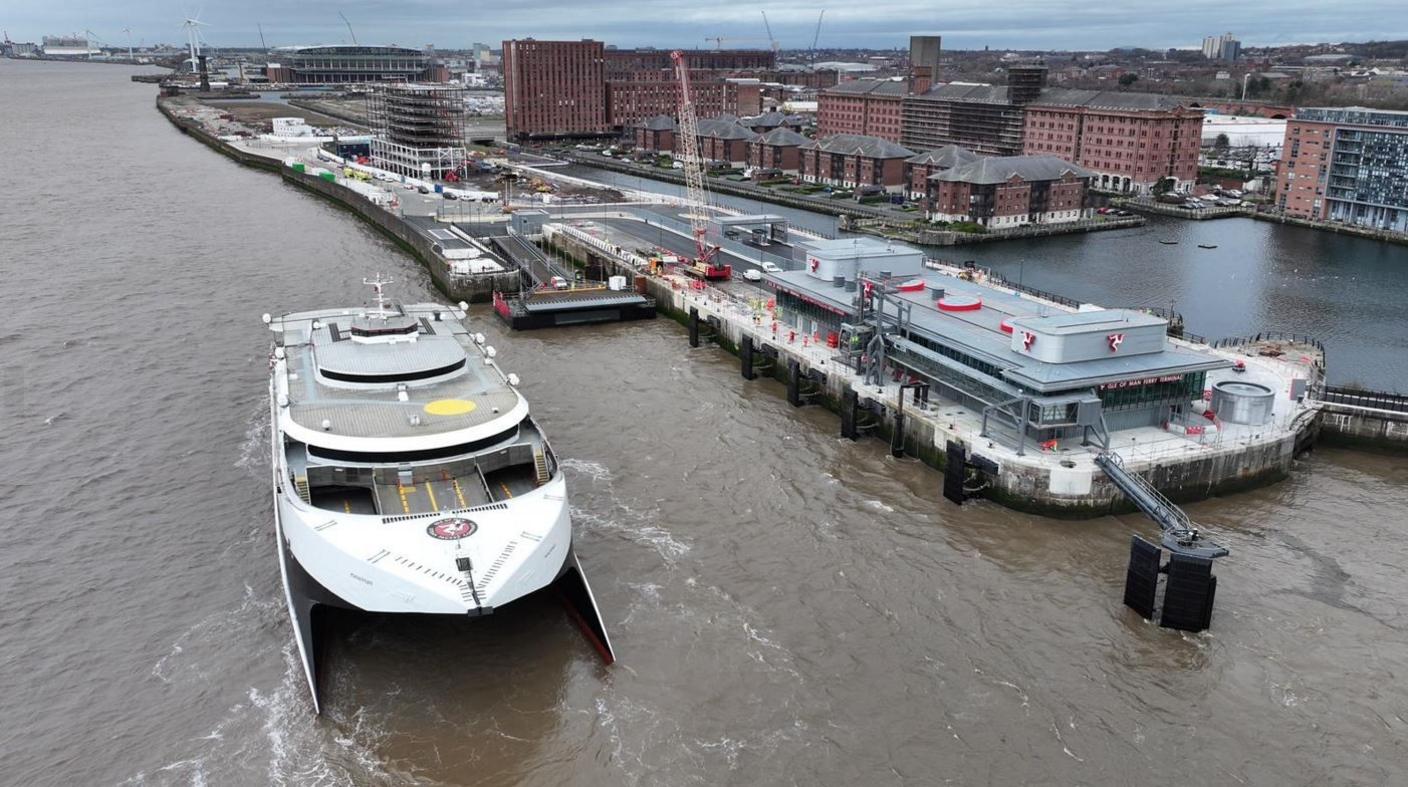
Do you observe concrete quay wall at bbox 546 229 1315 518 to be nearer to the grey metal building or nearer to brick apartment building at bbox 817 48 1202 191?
the grey metal building

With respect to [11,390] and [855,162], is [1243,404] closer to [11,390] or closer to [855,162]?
[11,390]

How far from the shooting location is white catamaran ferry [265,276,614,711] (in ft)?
72.4

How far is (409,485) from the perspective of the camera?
86.3 ft

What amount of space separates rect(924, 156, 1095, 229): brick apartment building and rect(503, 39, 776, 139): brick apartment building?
81.7 meters

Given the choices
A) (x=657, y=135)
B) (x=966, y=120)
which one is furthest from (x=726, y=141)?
(x=966, y=120)

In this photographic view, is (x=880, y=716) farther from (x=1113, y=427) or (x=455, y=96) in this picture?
(x=455, y=96)

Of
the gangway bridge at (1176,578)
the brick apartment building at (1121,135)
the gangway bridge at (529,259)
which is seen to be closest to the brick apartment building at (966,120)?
the brick apartment building at (1121,135)

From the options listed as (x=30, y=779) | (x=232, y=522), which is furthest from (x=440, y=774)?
(x=232, y=522)

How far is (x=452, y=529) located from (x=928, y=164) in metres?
80.2

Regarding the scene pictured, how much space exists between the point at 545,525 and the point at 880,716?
28.0ft

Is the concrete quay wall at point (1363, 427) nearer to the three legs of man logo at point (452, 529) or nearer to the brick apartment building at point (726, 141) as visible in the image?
the three legs of man logo at point (452, 529)

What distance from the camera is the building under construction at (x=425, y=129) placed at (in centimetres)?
10956

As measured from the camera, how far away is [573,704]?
22016mm

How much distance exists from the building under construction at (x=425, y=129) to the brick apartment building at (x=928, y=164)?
47.3 meters
